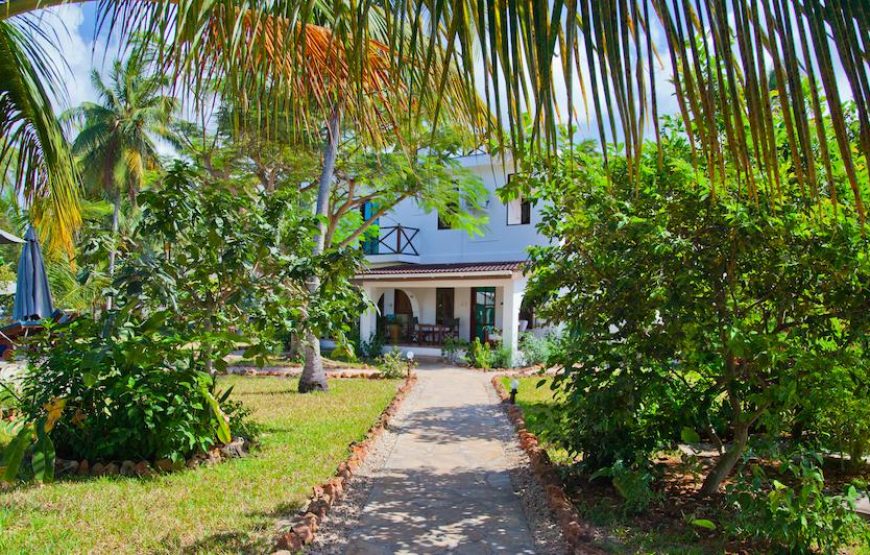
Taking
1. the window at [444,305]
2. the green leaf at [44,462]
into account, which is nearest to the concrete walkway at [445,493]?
the green leaf at [44,462]

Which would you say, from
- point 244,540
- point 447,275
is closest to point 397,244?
point 447,275

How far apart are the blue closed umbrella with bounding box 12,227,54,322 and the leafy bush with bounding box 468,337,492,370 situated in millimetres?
11793

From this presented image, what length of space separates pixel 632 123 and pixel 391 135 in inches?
95.0

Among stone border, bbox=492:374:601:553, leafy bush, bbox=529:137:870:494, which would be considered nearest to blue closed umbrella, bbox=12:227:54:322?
leafy bush, bbox=529:137:870:494

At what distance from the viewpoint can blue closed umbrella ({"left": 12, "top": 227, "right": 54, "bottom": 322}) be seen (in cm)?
721

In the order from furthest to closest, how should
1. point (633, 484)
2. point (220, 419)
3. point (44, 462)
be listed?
point (220, 419) → point (633, 484) → point (44, 462)

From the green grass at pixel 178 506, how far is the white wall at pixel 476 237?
42.3 ft

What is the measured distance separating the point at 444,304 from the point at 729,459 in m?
18.2

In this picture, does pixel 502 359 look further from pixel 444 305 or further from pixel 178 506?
pixel 178 506

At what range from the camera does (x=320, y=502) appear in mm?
5227

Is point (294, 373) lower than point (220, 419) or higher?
lower

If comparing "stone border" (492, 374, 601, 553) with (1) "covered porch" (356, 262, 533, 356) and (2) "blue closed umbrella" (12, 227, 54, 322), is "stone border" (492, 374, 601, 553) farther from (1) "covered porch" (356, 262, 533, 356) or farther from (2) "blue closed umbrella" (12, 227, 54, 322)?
(1) "covered porch" (356, 262, 533, 356)

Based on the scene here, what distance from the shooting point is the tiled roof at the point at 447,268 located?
1888cm

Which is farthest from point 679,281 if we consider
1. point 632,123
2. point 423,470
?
point 423,470
